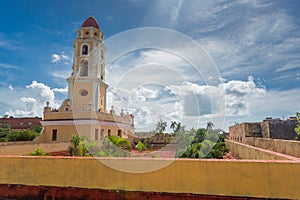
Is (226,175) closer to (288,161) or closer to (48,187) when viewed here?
(288,161)

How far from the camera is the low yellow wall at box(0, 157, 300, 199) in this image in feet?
13.2

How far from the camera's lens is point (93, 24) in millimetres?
22406

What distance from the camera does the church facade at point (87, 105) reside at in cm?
1600

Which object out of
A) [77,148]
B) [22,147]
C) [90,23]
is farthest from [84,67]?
[77,148]

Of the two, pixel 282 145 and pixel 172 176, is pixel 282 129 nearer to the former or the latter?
pixel 282 145

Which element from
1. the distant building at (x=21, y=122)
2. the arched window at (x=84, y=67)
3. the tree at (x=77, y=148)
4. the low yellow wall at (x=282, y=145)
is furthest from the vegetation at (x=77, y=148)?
the distant building at (x=21, y=122)

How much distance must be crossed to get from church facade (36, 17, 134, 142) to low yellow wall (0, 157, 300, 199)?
33.8ft

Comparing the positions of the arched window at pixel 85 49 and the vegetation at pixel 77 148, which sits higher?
the arched window at pixel 85 49

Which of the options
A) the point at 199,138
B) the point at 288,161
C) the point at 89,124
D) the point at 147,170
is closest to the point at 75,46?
the point at 89,124

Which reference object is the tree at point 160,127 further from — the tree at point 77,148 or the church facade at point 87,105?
the tree at point 77,148

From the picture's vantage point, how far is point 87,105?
18.4 m

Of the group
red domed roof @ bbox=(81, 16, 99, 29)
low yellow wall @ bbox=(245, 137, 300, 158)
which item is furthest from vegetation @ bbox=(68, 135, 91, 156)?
red domed roof @ bbox=(81, 16, 99, 29)

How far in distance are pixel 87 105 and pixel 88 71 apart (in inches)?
164

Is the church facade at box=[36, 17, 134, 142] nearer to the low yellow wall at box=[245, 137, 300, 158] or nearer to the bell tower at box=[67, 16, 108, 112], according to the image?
the bell tower at box=[67, 16, 108, 112]
